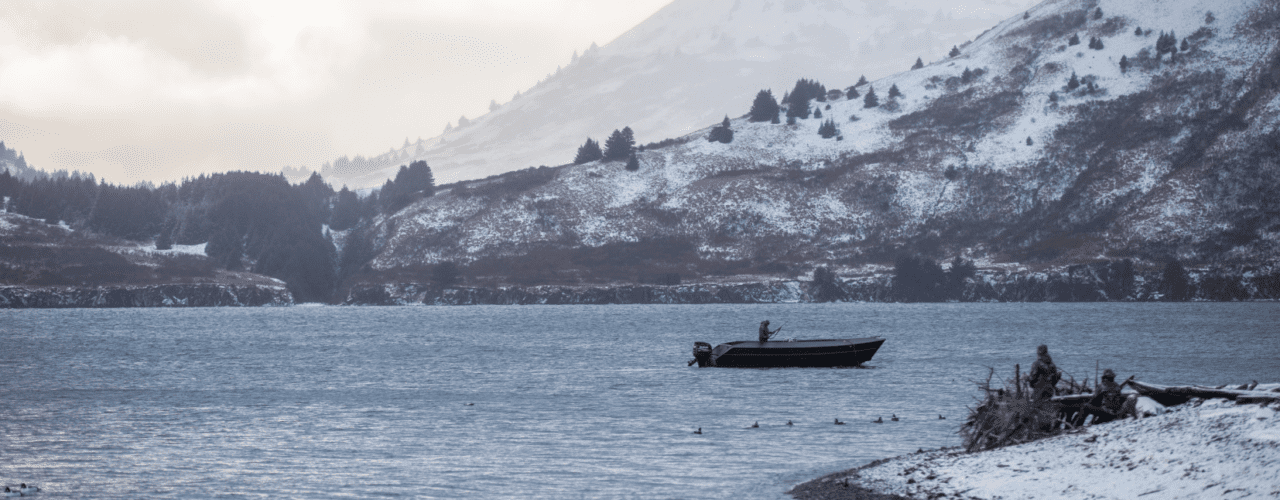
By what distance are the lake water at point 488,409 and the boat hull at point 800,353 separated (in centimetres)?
114

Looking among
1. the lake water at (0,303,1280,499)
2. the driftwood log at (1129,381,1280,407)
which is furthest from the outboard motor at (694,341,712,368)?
the driftwood log at (1129,381,1280,407)

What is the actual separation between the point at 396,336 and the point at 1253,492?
9817cm

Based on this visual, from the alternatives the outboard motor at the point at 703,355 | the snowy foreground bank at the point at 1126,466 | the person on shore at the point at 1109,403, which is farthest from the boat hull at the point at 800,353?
the person on shore at the point at 1109,403

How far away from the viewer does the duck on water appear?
212ft

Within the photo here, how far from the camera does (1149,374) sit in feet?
192

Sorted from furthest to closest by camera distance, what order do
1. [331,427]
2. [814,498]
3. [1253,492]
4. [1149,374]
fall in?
1. [1149,374]
2. [331,427]
3. [814,498]
4. [1253,492]

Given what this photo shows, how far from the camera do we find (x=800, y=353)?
64.9 m

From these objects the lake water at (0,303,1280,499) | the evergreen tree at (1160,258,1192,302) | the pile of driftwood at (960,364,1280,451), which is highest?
the evergreen tree at (1160,258,1192,302)

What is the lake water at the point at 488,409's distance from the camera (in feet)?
95.7

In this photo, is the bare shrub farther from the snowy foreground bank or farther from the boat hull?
the boat hull

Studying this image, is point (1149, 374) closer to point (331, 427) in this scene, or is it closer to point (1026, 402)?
point (1026, 402)

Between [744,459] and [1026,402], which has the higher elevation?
[1026,402]

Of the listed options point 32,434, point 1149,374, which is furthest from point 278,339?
point 1149,374

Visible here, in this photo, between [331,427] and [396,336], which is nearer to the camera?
[331,427]
